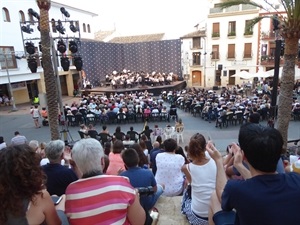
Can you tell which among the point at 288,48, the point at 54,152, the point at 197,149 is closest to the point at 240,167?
the point at 197,149

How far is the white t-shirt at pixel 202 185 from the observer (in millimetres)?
2545

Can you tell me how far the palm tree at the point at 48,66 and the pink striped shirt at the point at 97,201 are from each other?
6564 mm

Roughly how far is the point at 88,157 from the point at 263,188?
120cm

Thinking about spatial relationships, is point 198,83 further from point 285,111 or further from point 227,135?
point 285,111

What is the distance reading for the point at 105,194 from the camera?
1.73 metres

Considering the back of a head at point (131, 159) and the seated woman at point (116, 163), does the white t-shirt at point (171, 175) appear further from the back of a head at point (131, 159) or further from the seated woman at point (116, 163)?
the back of a head at point (131, 159)

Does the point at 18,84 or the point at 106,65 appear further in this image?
the point at 106,65

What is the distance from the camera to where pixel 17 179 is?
5.17 feet

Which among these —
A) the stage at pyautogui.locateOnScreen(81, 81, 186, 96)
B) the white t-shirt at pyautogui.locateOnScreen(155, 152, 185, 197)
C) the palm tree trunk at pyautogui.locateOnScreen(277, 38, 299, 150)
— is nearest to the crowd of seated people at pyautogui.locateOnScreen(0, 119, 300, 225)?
the white t-shirt at pyautogui.locateOnScreen(155, 152, 185, 197)

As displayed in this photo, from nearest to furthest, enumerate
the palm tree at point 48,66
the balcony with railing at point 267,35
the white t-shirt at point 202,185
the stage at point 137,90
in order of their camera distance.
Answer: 1. the white t-shirt at point 202,185
2. the palm tree at point 48,66
3. the stage at point 137,90
4. the balcony with railing at point 267,35

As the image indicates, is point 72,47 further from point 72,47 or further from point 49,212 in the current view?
point 49,212

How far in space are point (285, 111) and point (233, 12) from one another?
964 inches

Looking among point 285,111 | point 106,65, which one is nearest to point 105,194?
point 285,111

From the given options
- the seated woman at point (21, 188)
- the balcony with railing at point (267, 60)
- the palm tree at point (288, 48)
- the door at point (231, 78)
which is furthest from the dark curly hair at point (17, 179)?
the door at point (231, 78)
